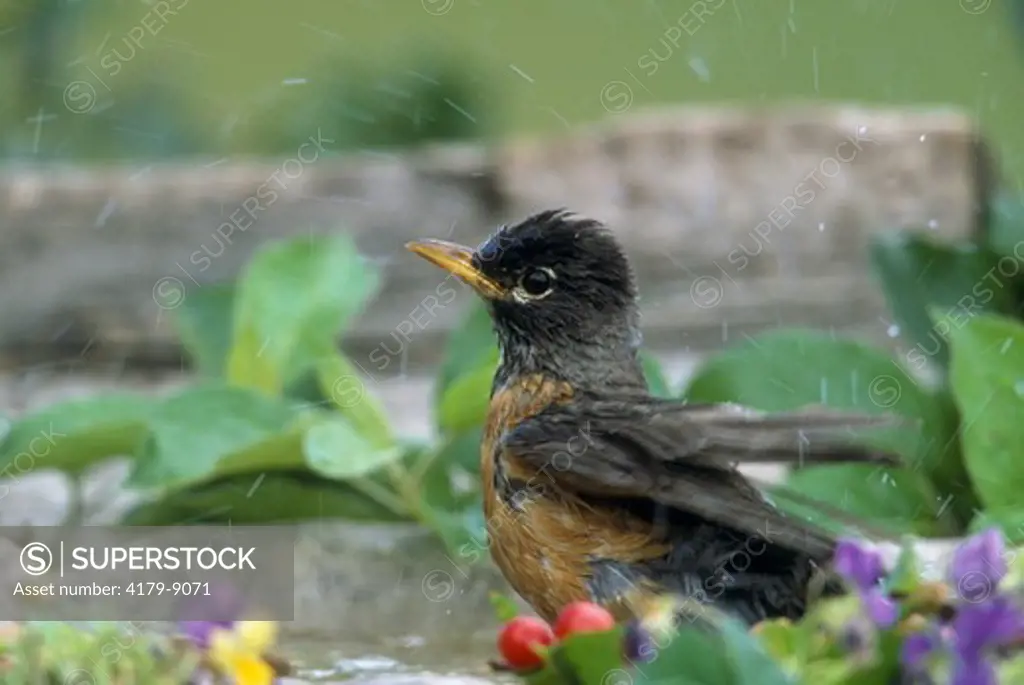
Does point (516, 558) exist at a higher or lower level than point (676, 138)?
lower

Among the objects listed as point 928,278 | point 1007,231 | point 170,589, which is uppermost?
point 1007,231

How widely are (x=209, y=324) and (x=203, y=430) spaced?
2.74 ft

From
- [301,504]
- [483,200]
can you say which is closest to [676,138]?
[483,200]

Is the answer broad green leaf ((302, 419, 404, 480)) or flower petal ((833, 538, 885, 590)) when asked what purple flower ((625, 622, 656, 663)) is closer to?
flower petal ((833, 538, 885, 590))

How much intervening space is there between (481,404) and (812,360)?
2.40 feet

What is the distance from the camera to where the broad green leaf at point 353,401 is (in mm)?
3656

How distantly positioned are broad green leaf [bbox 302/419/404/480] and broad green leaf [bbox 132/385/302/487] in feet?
0.35

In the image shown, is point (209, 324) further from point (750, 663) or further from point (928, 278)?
point (750, 663)

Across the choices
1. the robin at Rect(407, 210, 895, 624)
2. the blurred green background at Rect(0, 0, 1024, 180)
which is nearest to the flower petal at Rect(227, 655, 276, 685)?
the robin at Rect(407, 210, 895, 624)

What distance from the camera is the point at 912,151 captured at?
594cm

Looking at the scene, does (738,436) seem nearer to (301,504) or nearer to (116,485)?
(301,504)

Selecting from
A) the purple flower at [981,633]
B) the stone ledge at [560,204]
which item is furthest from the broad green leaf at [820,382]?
the stone ledge at [560,204]

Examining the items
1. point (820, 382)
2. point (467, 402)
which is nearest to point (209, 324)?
point (467, 402)

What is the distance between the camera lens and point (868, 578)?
6.63ft
